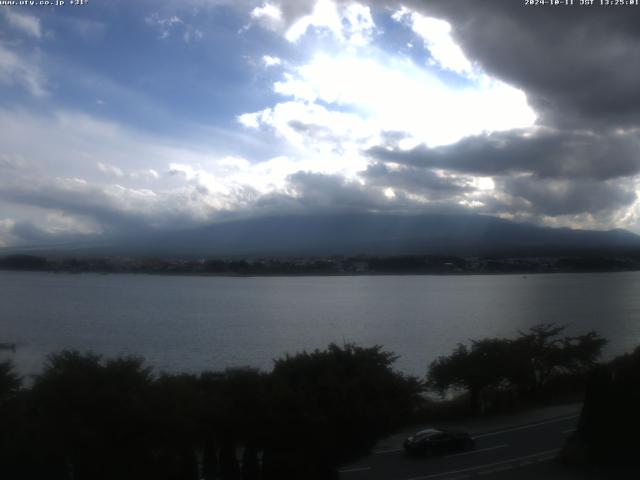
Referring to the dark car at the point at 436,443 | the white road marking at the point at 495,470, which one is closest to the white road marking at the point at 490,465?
the white road marking at the point at 495,470

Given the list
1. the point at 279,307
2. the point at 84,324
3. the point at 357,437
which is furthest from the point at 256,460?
the point at 279,307

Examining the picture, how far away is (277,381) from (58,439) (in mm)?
2875

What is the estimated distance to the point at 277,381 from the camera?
8672 millimetres

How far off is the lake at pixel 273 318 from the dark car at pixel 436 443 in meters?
8.21

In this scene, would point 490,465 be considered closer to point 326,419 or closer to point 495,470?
point 495,470

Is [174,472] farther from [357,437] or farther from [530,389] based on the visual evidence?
[530,389]

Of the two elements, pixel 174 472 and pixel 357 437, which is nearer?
pixel 174 472

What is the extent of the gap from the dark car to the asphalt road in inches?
5.4

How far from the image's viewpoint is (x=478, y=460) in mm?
10125

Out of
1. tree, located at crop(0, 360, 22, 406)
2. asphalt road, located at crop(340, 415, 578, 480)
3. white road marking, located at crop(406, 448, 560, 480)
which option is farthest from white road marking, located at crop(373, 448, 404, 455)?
tree, located at crop(0, 360, 22, 406)

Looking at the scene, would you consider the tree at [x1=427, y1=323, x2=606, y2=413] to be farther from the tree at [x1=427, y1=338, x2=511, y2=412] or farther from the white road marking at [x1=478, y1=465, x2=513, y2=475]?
the white road marking at [x1=478, y1=465, x2=513, y2=475]

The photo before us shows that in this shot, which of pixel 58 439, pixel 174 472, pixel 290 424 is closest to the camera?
pixel 58 439

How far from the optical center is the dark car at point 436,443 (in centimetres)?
1050

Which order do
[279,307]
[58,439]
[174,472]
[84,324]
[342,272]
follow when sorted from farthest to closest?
[342,272] < [279,307] < [84,324] < [174,472] < [58,439]
